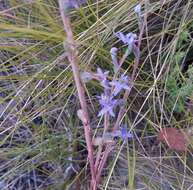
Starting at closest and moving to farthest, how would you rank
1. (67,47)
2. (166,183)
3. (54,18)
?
1. (67,47)
2. (166,183)
3. (54,18)

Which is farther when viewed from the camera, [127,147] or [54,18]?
[54,18]

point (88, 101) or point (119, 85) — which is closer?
point (119, 85)

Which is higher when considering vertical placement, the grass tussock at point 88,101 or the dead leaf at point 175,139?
the grass tussock at point 88,101

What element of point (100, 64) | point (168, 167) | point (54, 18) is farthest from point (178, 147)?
point (54, 18)

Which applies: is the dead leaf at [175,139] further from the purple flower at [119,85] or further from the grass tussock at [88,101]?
the purple flower at [119,85]

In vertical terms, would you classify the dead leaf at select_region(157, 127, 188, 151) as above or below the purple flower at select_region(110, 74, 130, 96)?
below

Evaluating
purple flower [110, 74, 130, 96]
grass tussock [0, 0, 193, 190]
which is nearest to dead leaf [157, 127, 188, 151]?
grass tussock [0, 0, 193, 190]

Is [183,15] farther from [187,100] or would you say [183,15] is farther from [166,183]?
[166,183]

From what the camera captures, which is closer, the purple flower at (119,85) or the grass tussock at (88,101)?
the purple flower at (119,85)

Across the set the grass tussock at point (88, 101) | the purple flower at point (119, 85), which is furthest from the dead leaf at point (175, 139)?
the purple flower at point (119, 85)

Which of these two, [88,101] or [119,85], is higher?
[119,85]

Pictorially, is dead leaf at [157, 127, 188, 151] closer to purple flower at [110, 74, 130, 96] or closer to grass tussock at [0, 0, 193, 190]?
grass tussock at [0, 0, 193, 190]
